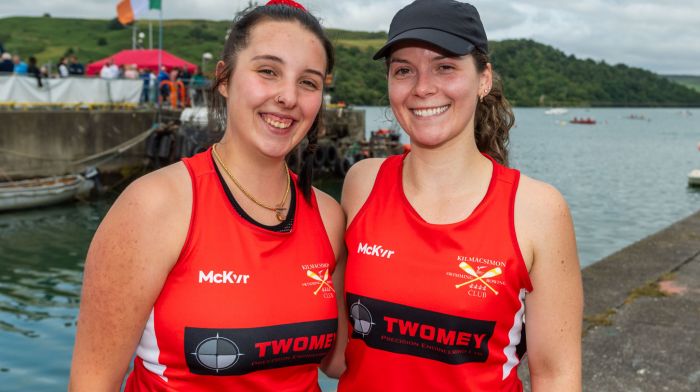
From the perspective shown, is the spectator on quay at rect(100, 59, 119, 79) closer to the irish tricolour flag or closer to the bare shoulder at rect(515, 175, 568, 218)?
the irish tricolour flag

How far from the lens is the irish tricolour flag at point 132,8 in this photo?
96.7 ft

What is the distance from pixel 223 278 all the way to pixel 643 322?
15.7 feet

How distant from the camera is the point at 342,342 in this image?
9.98ft

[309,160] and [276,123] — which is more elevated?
[276,123]

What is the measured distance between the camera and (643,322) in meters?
6.02

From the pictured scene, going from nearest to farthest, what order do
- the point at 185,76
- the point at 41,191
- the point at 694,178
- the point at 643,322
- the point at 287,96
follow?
the point at 287,96 → the point at 643,322 → the point at 41,191 → the point at 185,76 → the point at 694,178

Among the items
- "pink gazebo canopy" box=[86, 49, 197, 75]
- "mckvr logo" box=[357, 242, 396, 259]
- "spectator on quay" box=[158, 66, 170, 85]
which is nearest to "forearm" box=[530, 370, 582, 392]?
"mckvr logo" box=[357, 242, 396, 259]

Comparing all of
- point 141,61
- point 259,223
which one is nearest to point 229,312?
point 259,223

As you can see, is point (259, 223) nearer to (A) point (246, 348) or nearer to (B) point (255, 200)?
(B) point (255, 200)

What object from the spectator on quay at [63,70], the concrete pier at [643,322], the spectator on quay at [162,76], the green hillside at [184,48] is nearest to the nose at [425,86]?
the concrete pier at [643,322]

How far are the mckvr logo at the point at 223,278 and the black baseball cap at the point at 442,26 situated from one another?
1.09m

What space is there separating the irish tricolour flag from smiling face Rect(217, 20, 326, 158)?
2908 centimetres

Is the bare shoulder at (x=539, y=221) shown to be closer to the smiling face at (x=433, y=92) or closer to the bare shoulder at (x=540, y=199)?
the bare shoulder at (x=540, y=199)

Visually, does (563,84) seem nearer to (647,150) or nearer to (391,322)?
(647,150)
